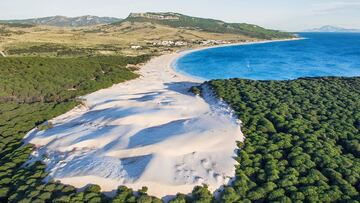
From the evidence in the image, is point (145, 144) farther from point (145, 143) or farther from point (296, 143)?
point (296, 143)

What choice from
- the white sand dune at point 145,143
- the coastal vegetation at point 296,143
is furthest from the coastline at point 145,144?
the coastal vegetation at point 296,143

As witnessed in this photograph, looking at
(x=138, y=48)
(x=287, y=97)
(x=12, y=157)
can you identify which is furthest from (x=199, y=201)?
(x=138, y=48)

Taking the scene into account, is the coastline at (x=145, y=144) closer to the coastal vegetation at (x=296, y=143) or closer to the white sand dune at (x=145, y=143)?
the white sand dune at (x=145, y=143)

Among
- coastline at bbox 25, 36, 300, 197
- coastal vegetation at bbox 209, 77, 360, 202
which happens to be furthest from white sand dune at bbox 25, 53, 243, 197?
coastal vegetation at bbox 209, 77, 360, 202

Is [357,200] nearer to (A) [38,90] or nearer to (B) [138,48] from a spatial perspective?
(A) [38,90]

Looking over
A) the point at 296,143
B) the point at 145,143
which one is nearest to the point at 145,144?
the point at 145,143

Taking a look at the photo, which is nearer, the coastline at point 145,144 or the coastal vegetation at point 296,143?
the coastal vegetation at point 296,143

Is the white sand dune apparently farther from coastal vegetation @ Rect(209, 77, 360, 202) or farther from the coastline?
coastal vegetation @ Rect(209, 77, 360, 202)
